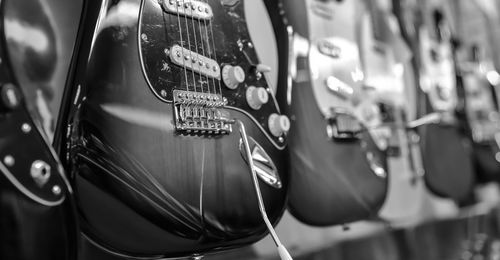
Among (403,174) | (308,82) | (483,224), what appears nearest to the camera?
(308,82)

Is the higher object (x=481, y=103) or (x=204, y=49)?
(x=204, y=49)

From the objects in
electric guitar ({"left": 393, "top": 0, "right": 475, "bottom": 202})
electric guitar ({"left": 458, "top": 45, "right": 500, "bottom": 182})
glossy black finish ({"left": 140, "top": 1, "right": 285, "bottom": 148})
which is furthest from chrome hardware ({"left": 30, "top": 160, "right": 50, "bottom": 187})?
electric guitar ({"left": 458, "top": 45, "right": 500, "bottom": 182})

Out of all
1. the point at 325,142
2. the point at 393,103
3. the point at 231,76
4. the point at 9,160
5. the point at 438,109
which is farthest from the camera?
the point at 438,109

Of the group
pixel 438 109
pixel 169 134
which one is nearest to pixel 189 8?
pixel 169 134

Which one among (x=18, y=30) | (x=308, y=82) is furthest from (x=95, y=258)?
(x=308, y=82)

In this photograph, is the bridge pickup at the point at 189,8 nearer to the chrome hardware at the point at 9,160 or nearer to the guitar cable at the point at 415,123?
the chrome hardware at the point at 9,160

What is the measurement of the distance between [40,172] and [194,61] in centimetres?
27

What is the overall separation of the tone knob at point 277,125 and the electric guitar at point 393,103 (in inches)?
14.2

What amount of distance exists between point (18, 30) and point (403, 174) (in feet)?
3.02

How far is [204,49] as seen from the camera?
724 mm

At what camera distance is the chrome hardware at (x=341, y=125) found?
954mm

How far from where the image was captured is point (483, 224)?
179cm

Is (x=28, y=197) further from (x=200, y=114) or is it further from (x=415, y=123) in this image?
(x=415, y=123)

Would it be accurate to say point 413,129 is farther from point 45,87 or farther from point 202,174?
point 45,87
